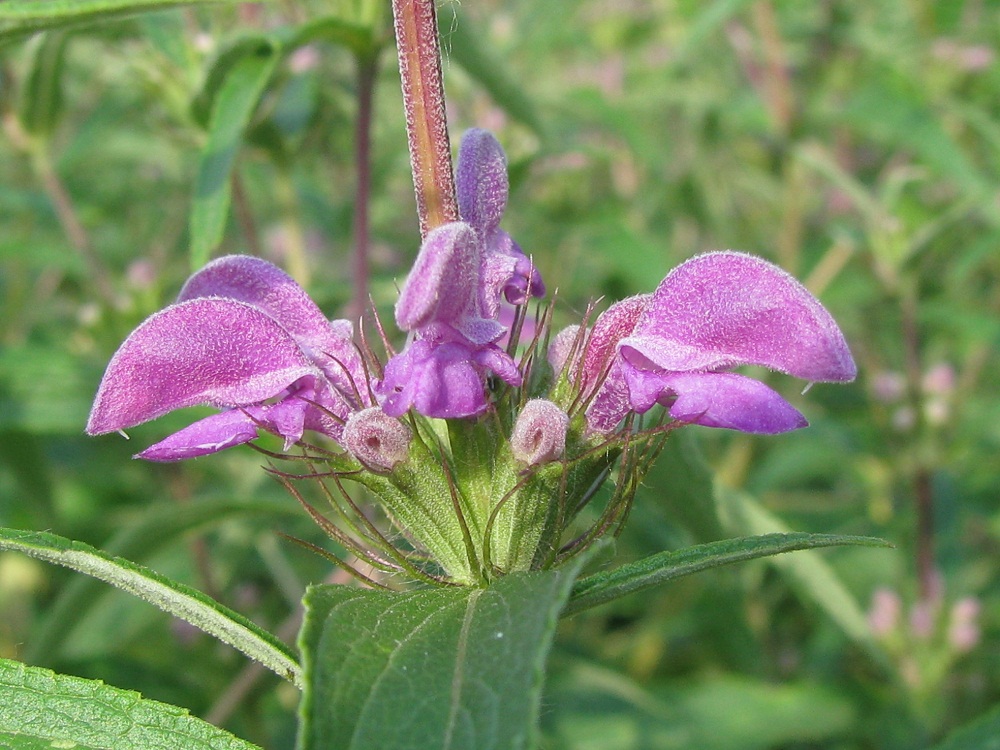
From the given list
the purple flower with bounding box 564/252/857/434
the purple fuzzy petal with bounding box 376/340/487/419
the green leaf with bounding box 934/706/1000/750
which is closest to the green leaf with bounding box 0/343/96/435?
the purple fuzzy petal with bounding box 376/340/487/419

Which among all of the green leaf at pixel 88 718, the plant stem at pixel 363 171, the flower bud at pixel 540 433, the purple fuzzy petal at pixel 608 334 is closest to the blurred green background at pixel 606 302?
the plant stem at pixel 363 171

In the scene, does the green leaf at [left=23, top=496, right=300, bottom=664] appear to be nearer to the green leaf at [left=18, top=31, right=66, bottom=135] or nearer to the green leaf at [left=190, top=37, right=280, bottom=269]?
the green leaf at [left=190, top=37, right=280, bottom=269]

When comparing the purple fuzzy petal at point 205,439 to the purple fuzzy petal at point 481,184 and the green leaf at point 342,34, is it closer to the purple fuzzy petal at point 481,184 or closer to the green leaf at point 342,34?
the purple fuzzy petal at point 481,184

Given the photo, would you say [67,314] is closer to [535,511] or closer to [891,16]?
[535,511]

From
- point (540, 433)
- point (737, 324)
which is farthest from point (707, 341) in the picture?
point (540, 433)

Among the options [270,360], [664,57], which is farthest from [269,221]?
[270,360]

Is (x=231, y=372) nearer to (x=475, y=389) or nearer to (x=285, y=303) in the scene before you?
(x=285, y=303)

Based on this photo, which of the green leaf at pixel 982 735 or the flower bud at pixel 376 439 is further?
the green leaf at pixel 982 735
